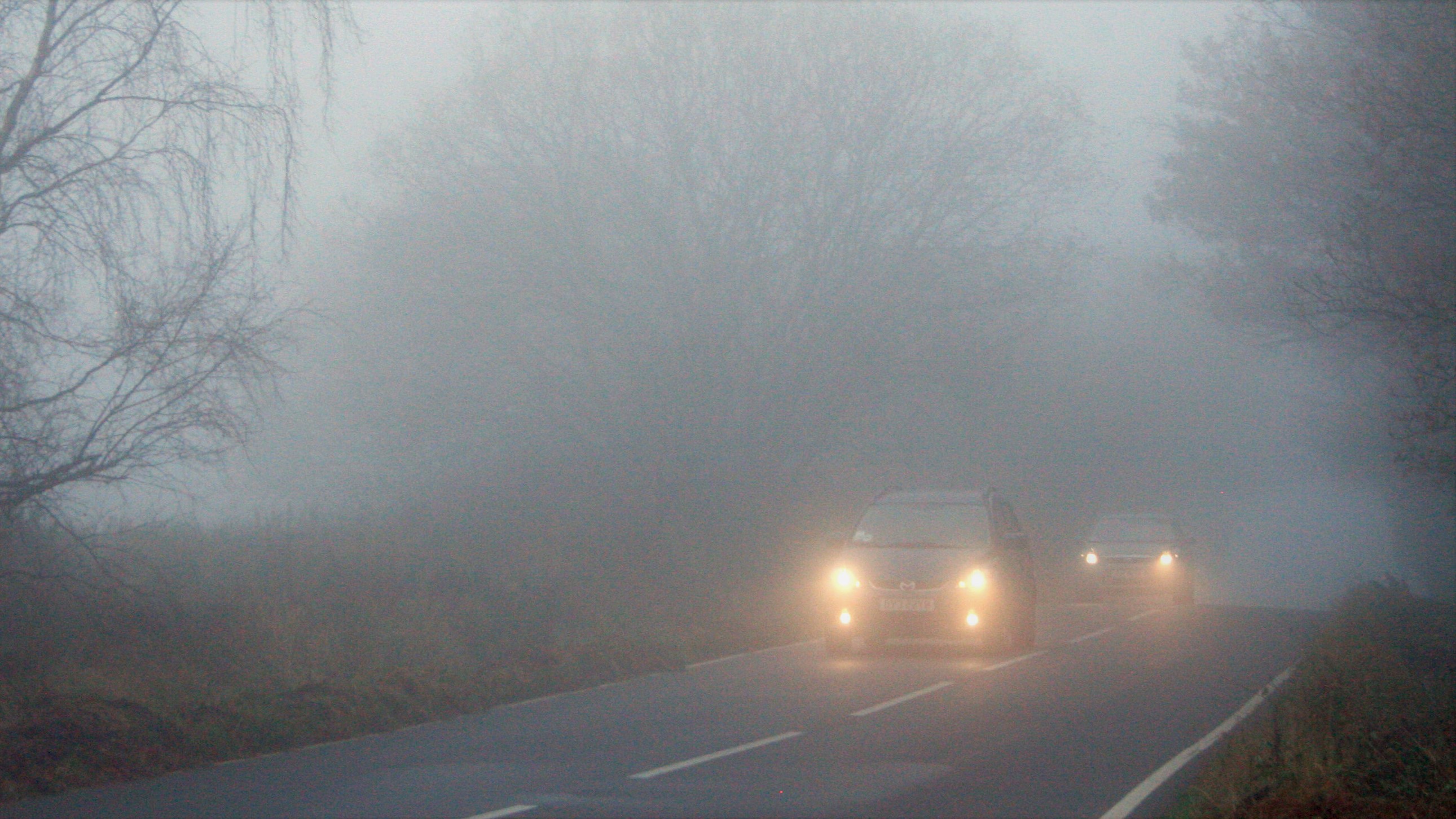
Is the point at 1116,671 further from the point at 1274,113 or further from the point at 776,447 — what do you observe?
the point at 776,447

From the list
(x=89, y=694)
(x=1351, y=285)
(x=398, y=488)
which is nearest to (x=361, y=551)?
(x=398, y=488)

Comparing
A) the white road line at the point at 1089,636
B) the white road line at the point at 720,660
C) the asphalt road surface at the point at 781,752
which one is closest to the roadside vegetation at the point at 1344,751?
the asphalt road surface at the point at 781,752

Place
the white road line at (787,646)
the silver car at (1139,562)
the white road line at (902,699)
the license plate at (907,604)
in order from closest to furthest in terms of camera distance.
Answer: the white road line at (902,699) < the license plate at (907,604) < the white road line at (787,646) < the silver car at (1139,562)

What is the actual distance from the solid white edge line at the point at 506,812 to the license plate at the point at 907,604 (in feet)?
32.0

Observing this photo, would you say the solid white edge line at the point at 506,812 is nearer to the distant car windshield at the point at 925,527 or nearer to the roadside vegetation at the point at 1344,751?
the roadside vegetation at the point at 1344,751

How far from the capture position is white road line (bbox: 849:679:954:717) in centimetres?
1294

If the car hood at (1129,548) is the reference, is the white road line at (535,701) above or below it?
below

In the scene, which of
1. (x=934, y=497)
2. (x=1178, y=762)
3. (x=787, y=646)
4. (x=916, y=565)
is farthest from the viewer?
(x=787, y=646)

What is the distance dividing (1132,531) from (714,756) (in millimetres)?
23677

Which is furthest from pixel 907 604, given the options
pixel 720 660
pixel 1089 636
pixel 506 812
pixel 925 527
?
pixel 506 812

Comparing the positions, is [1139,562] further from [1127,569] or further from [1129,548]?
[1129,548]

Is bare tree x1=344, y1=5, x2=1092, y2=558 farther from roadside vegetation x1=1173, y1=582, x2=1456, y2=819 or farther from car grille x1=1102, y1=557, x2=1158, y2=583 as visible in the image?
roadside vegetation x1=1173, y1=582, x2=1456, y2=819

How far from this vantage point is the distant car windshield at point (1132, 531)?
32.0 m

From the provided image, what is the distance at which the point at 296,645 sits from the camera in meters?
15.5
